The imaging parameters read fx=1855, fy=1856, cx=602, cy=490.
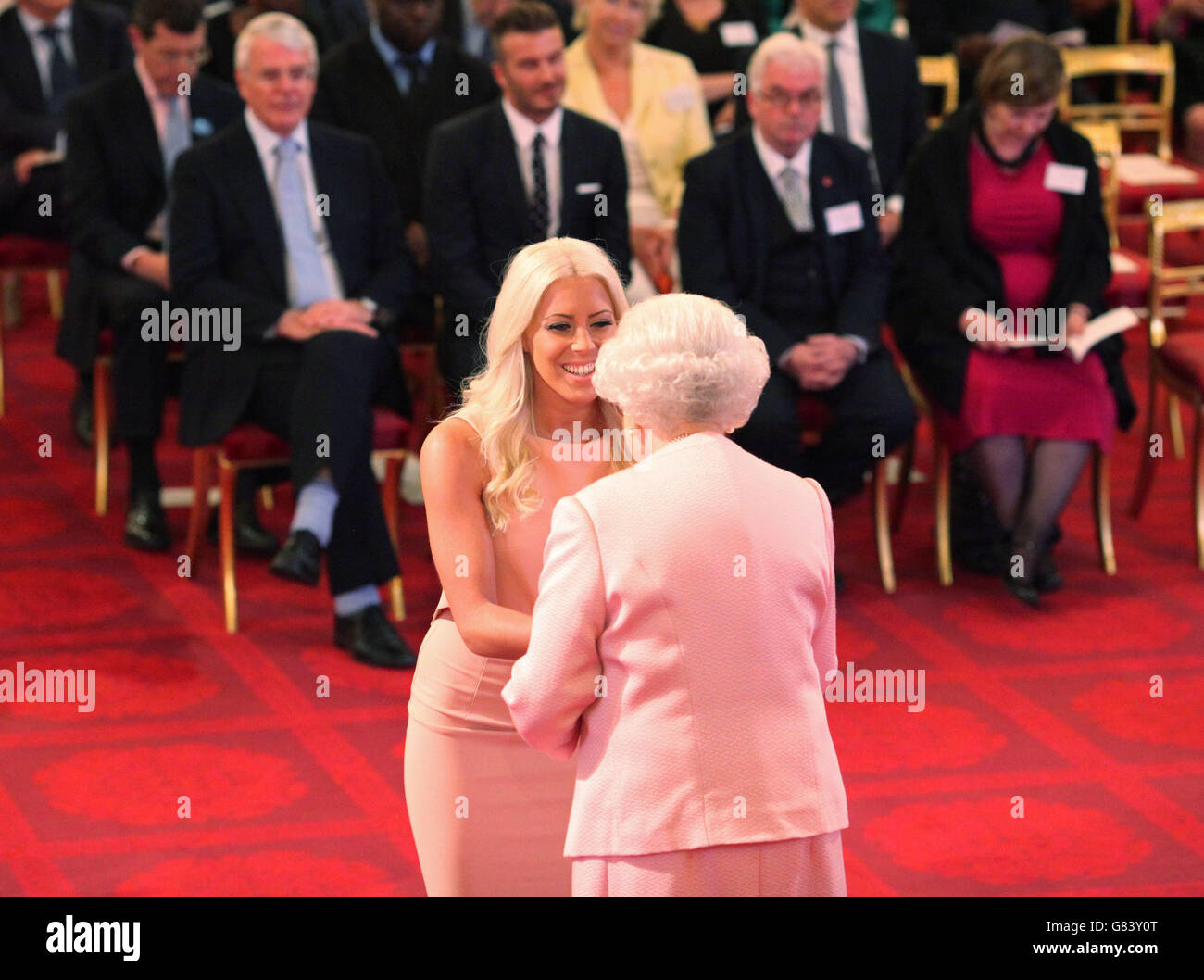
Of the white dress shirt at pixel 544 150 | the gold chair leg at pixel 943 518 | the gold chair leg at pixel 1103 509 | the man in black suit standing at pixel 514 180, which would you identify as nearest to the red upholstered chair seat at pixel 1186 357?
the gold chair leg at pixel 1103 509

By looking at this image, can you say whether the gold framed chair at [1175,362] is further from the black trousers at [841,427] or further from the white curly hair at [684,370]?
the white curly hair at [684,370]

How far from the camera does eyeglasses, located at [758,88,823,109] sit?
548 cm

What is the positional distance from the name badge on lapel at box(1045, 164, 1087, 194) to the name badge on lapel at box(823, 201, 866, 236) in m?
0.60

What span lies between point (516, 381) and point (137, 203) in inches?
125

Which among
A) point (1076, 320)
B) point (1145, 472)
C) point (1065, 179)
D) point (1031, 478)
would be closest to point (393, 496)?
point (1031, 478)

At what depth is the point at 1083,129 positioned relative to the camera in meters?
6.61

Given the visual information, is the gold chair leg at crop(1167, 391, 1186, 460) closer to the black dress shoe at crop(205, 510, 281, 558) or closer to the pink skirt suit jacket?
the black dress shoe at crop(205, 510, 281, 558)

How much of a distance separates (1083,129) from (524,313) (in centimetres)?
422

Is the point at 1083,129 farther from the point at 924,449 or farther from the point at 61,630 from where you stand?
the point at 61,630

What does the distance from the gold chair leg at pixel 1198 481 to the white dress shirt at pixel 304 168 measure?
2.74 m

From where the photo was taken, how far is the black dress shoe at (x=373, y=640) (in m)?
4.94

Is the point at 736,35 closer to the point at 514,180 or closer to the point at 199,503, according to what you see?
the point at 514,180

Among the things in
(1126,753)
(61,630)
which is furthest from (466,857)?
(61,630)

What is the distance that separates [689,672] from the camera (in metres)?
2.26
